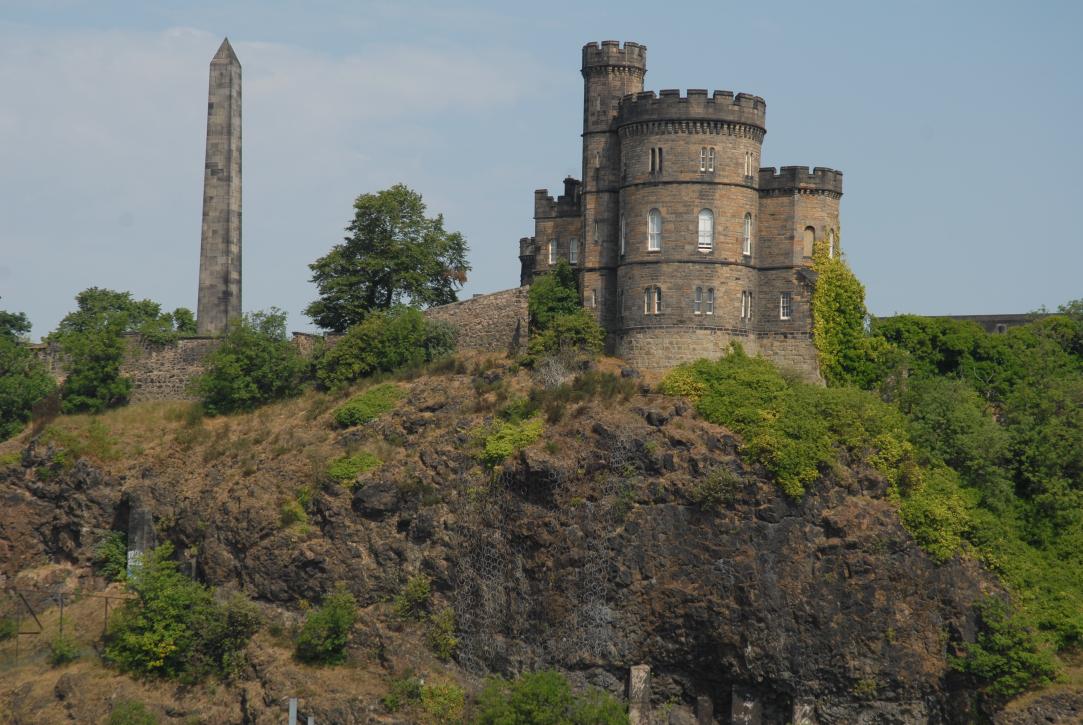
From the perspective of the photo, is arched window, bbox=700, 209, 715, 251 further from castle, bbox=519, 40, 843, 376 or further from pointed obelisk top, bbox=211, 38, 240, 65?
pointed obelisk top, bbox=211, 38, 240, 65

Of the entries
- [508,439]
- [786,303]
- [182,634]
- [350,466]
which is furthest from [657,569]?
[182,634]

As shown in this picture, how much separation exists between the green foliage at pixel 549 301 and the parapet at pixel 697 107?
7.28 meters

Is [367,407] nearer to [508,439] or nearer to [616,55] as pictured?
[508,439]

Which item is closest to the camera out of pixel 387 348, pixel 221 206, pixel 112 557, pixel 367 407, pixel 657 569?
pixel 657 569

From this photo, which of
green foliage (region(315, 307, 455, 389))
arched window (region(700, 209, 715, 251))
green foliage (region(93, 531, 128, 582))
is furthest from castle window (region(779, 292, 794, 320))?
green foliage (region(93, 531, 128, 582))

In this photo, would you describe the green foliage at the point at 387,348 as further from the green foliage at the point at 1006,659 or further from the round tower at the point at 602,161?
the green foliage at the point at 1006,659

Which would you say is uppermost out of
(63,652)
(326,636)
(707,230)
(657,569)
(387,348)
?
(707,230)

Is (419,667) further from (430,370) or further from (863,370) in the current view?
(863,370)

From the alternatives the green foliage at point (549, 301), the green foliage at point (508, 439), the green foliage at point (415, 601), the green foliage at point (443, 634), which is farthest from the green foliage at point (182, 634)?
the green foliage at point (549, 301)

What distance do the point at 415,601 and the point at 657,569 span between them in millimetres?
8893

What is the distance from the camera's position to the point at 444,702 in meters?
67.9

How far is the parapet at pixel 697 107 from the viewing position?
245 feet

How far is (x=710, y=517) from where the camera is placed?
225 ft

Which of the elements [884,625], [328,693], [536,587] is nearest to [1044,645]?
[884,625]
